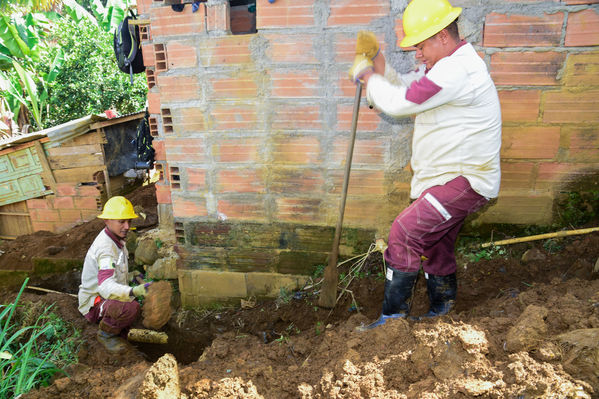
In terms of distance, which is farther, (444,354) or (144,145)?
(144,145)

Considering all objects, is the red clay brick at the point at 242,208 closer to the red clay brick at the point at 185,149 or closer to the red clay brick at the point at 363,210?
the red clay brick at the point at 185,149

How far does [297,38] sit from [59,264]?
4393mm

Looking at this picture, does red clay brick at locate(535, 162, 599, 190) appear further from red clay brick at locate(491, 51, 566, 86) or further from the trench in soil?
the trench in soil

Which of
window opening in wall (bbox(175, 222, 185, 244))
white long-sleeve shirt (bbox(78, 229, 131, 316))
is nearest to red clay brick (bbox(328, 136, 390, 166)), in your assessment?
window opening in wall (bbox(175, 222, 185, 244))

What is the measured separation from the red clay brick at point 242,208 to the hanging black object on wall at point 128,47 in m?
1.67


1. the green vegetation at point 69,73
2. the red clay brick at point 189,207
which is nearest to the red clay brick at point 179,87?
the red clay brick at point 189,207

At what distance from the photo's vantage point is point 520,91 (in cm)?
289

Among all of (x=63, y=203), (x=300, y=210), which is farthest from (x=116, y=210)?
(x=63, y=203)

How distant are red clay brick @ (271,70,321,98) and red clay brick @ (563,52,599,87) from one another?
170cm

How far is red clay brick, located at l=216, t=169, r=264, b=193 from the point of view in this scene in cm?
343

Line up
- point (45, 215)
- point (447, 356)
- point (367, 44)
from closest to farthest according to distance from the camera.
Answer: point (447, 356)
point (367, 44)
point (45, 215)

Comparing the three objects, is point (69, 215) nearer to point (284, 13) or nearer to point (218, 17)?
point (218, 17)

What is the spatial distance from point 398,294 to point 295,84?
1694 mm

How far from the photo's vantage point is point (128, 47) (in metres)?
4.07
